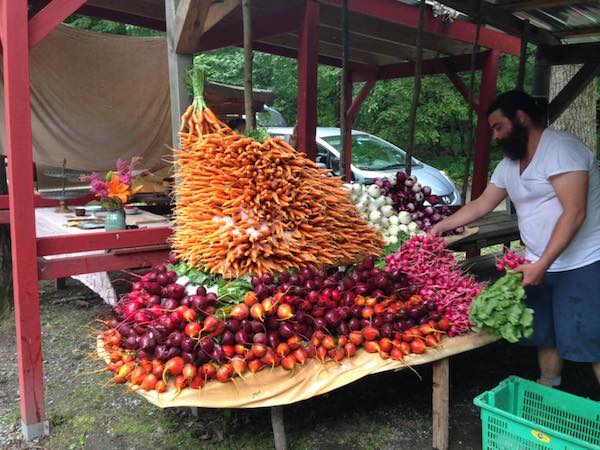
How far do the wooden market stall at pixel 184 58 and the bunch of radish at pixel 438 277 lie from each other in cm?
30

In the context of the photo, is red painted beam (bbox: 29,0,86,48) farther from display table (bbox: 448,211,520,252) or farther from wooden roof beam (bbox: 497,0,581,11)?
wooden roof beam (bbox: 497,0,581,11)

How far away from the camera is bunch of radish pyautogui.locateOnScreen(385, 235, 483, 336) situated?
2.84 meters

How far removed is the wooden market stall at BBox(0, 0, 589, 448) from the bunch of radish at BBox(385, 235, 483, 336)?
11.8 inches

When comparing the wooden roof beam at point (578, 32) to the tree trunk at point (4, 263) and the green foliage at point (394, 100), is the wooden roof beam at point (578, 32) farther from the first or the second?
the green foliage at point (394, 100)

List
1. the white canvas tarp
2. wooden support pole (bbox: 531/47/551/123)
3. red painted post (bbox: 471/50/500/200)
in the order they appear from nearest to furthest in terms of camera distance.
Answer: wooden support pole (bbox: 531/47/551/123)
the white canvas tarp
red painted post (bbox: 471/50/500/200)

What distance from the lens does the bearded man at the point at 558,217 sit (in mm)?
2523

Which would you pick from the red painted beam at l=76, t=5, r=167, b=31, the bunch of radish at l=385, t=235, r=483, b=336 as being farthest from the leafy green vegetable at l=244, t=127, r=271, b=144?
the red painted beam at l=76, t=5, r=167, b=31

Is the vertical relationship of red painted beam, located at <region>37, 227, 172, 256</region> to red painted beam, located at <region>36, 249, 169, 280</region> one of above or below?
above

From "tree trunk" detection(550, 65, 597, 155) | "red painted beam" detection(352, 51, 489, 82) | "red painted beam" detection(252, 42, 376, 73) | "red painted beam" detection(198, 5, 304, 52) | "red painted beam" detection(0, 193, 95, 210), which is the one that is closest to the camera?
"red painted beam" detection(198, 5, 304, 52)

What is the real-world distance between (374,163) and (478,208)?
598cm

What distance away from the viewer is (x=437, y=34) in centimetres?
558

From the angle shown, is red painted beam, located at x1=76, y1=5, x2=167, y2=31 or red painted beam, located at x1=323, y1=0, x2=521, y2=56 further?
red painted beam, located at x1=76, y1=5, x2=167, y2=31

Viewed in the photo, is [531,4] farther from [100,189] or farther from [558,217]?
[100,189]

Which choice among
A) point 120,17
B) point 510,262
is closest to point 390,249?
point 510,262
